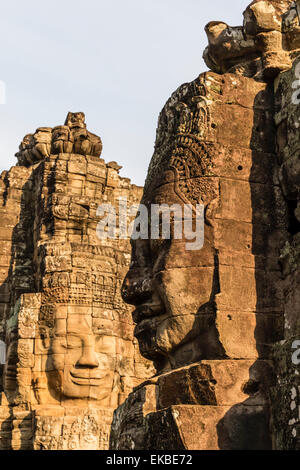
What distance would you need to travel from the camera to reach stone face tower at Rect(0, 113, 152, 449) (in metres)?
15.3

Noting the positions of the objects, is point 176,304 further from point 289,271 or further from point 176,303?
point 289,271

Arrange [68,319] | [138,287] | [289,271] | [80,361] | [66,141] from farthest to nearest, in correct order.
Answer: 1. [66,141]
2. [68,319]
3. [80,361]
4. [138,287]
5. [289,271]

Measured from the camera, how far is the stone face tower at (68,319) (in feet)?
50.2

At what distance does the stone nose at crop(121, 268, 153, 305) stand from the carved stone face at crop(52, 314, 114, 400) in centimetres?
791

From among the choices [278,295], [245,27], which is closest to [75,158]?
→ [245,27]

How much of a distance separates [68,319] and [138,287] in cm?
836

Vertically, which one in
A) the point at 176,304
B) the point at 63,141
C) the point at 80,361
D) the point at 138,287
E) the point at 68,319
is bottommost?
the point at 176,304

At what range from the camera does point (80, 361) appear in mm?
15445

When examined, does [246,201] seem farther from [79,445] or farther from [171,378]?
[79,445]

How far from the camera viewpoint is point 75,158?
1814cm

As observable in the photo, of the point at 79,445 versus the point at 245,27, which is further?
the point at 79,445

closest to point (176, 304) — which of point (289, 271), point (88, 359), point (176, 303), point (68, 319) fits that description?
point (176, 303)

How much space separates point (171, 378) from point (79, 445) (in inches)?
340

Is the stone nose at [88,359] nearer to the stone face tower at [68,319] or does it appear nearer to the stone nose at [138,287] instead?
the stone face tower at [68,319]
